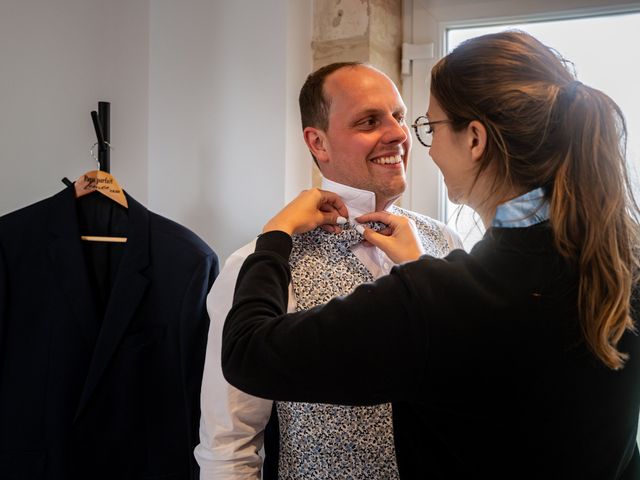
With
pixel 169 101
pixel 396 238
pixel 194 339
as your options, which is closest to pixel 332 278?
pixel 396 238

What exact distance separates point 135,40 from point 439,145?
154cm

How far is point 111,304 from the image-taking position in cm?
146

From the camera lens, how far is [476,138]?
867 mm

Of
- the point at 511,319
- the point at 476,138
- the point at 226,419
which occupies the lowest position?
the point at 226,419

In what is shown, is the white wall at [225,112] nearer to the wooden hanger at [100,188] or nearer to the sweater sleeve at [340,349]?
the wooden hanger at [100,188]

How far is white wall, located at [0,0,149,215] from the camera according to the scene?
5.75 ft

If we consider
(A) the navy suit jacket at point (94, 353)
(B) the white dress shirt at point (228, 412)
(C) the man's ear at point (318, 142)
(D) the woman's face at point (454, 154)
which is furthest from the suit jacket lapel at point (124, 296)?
(D) the woman's face at point (454, 154)

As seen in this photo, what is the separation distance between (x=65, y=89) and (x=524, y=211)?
62.3 inches

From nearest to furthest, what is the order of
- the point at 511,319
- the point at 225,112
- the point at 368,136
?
1. the point at 511,319
2. the point at 368,136
3. the point at 225,112

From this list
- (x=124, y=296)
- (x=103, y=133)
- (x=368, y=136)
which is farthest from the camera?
(x=103, y=133)

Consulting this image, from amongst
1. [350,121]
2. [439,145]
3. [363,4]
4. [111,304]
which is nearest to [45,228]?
[111,304]

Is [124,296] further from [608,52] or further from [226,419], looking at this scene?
[608,52]

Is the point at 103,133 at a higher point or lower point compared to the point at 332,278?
higher

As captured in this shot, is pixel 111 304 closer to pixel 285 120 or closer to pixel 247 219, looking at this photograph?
pixel 247 219
